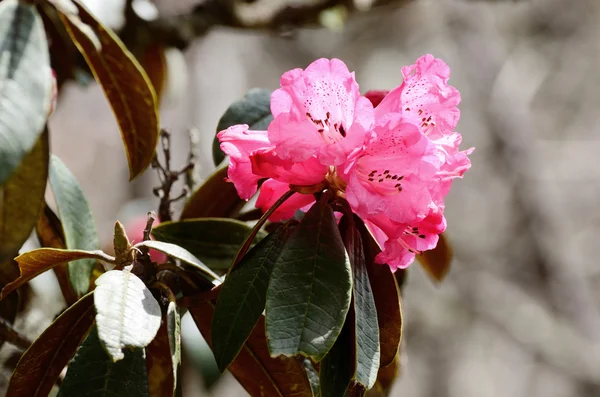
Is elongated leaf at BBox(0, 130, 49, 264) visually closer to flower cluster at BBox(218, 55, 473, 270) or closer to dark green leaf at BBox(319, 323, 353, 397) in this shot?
flower cluster at BBox(218, 55, 473, 270)

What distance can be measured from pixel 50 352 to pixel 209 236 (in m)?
0.21

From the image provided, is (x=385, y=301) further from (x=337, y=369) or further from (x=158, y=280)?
(x=158, y=280)

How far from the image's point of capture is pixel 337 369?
595 millimetres

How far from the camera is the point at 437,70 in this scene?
69cm

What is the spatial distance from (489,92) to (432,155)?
3274mm

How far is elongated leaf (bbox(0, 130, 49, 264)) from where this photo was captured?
0.61 meters

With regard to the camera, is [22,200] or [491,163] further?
[491,163]

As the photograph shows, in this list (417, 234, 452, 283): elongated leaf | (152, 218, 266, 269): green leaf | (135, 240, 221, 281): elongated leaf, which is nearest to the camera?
(135, 240, 221, 281): elongated leaf

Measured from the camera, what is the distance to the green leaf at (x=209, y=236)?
78 centimetres

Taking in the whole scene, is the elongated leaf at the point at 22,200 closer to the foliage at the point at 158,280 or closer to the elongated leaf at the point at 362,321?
the foliage at the point at 158,280

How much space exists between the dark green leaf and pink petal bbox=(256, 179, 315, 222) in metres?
0.15

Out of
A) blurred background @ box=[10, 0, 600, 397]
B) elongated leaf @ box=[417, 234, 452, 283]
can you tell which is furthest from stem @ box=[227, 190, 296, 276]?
blurred background @ box=[10, 0, 600, 397]

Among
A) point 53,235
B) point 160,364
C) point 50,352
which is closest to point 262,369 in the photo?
point 160,364

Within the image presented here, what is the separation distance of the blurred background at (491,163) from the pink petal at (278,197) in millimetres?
2778
